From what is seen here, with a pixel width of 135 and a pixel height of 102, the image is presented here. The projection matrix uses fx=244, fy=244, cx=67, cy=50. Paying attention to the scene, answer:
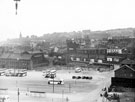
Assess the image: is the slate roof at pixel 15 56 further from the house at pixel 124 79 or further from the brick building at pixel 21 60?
the house at pixel 124 79

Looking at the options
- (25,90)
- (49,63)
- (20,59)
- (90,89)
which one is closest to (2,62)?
(20,59)

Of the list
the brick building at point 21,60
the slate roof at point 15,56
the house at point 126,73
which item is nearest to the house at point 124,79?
the house at point 126,73

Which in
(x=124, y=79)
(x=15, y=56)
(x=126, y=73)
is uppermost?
(x=15, y=56)

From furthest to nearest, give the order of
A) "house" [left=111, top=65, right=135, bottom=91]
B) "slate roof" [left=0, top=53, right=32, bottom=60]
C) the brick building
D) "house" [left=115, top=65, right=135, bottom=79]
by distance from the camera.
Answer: "slate roof" [left=0, top=53, right=32, bottom=60] → the brick building → "house" [left=115, top=65, right=135, bottom=79] → "house" [left=111, top=65, right=135, bottom=91]

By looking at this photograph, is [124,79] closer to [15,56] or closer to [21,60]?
[21,60]

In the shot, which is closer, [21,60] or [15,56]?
[21,60]

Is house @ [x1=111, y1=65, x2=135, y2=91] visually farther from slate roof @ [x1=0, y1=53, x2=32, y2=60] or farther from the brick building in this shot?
slate roof @ [x1=0, y1=53, x2=32, y2=60]

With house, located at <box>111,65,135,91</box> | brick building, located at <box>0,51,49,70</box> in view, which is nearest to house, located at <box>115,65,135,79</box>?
house, located at <box>111,65,135,91</box>

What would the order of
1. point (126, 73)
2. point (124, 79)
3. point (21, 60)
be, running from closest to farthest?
point (124, 79) < point (126, 73) < point (21, 60)

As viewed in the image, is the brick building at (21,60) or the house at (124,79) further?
the brick building at (21,60)

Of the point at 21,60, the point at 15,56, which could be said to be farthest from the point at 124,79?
the point at 15,56

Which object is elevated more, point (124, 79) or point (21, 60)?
point (21, 60)
